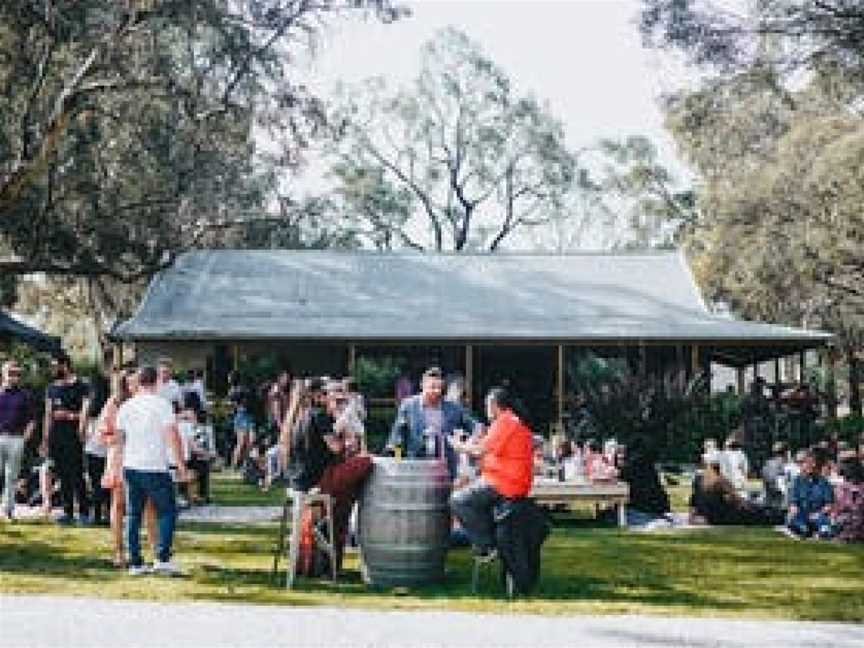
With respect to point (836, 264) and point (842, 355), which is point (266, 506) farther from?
point (842, 355)

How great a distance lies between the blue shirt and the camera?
1335 cm

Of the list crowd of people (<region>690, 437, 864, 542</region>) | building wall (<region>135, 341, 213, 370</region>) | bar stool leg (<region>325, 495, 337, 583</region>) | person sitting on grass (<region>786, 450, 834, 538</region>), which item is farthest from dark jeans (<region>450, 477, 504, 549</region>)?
building wall (<region>135, 341, 213, 370</region>)

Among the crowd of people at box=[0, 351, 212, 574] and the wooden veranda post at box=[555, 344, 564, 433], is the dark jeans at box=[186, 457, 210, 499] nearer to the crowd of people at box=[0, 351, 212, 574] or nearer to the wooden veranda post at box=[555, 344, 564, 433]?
the crowd of people at box=[0, 351, 212, 574]

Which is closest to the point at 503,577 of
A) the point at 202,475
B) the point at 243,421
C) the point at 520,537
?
the point at 520,537

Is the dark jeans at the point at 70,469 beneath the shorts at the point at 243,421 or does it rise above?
beneath

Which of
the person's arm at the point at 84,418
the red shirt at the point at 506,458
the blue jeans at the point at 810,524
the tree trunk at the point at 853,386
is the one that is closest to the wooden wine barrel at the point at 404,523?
the red shirt at the point at 506,458

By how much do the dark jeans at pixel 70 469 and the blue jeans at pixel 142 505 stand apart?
10.1ft

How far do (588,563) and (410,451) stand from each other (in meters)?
1.75

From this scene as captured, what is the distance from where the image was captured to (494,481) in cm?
917

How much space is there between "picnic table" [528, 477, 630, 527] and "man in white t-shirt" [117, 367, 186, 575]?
175 inches

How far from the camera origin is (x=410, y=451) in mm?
10617

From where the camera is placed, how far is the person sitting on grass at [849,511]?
1267 cm

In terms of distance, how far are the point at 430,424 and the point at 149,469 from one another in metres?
2.28

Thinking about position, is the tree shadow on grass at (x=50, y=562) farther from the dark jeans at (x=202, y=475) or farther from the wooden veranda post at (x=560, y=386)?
the wooden veranda post at (x=560, y=386)
